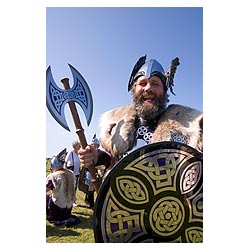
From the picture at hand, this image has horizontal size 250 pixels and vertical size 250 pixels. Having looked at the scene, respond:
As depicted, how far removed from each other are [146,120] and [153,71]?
48cm

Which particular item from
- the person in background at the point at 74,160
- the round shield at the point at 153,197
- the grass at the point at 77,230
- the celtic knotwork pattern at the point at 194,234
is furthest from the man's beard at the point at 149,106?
the celtic knotwork pattern at the point at 194,234

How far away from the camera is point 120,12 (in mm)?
2887

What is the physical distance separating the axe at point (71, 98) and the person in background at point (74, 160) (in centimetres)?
6

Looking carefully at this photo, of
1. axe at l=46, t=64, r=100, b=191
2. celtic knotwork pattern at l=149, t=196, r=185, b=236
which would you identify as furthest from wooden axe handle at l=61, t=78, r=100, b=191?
celtic knotwork pattern at l=149, t=196, r=185, b=236

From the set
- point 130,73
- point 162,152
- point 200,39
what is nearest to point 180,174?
point 162,152

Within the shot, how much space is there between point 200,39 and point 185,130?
0.90 metres

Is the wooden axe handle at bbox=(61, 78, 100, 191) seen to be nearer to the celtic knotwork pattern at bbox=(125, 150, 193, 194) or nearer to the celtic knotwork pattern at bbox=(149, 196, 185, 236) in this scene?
the celtic knotwork pattern at bbox=(125, 150, 193, 194)

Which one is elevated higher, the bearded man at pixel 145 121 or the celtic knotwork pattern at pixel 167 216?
the bearded man at pixel 145 121

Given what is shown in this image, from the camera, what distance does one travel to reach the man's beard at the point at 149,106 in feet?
9.67

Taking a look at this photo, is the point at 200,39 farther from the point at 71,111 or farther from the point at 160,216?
the point at 160,216

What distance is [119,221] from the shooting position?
9.39 feet

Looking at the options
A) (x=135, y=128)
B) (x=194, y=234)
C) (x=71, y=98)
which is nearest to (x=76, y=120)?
(x=71, y=98)

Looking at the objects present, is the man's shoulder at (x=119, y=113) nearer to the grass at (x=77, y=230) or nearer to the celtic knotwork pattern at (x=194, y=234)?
the grass at (x=77, y=230)

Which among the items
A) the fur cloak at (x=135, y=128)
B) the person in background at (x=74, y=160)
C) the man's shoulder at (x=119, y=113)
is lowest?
the person in background at (x=74, y=160)
